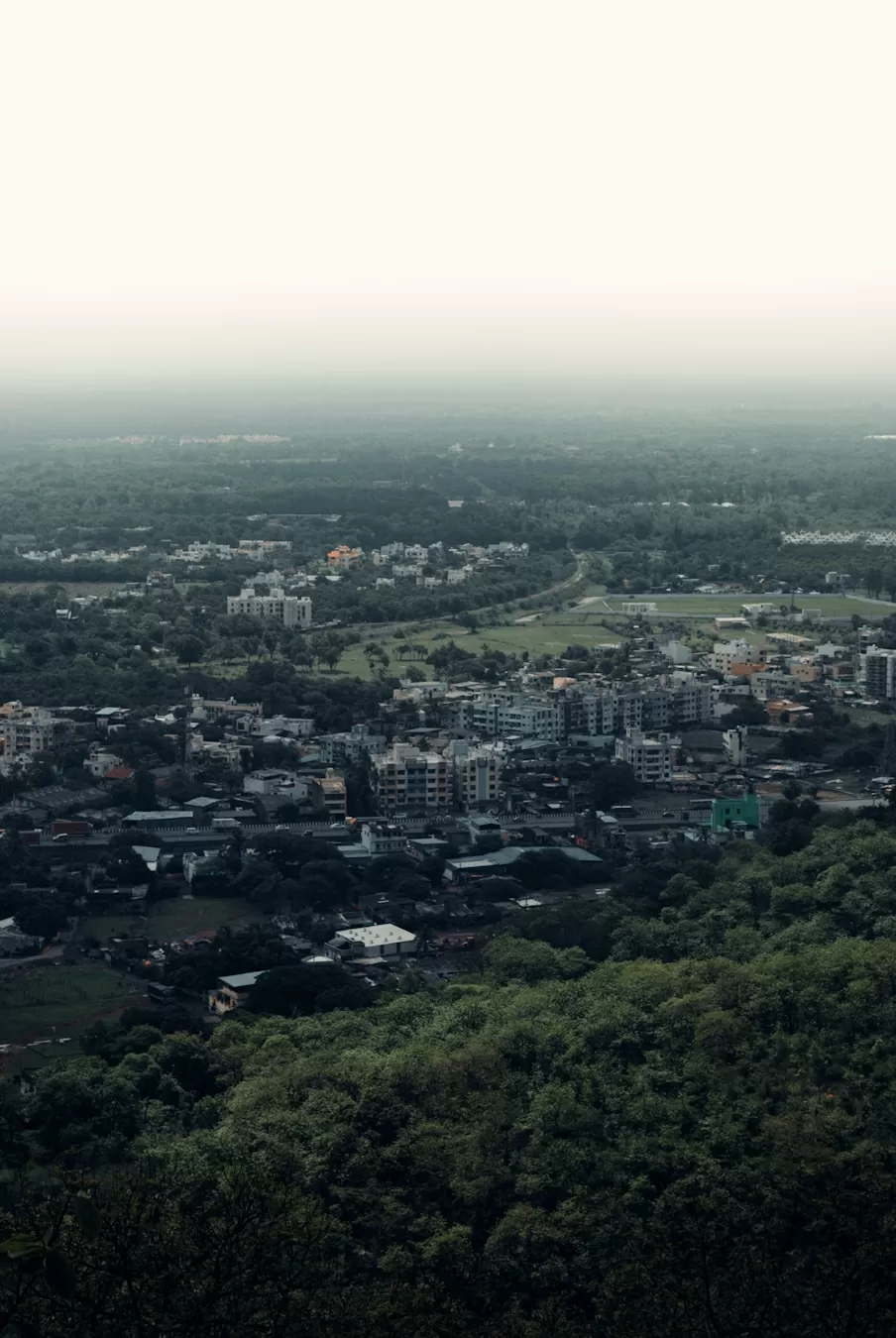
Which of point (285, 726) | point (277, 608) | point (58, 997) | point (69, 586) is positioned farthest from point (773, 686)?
point (69, 586)

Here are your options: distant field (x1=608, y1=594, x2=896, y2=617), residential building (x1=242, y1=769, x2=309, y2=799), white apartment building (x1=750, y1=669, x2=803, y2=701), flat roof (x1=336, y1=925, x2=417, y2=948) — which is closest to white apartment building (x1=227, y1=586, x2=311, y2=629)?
distant field (x1=608, y1=594, x2=896, y2=617)

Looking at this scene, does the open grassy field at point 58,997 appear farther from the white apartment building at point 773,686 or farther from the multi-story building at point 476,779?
the white apartment building at point 773,686

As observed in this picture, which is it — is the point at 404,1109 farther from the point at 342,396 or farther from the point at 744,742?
the point at 342,396

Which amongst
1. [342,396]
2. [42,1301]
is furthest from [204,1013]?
[342,396]

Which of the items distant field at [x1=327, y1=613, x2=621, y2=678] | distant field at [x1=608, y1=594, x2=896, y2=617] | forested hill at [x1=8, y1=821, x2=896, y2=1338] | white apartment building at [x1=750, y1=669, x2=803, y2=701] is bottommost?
distant field at [x1=608, y1=594, x2=896, y2=617]

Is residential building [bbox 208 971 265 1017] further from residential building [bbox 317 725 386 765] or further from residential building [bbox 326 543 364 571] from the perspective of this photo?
residential building [bbox 326 543 364 571]

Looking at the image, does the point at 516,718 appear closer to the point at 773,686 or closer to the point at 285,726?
the point at 285,726
